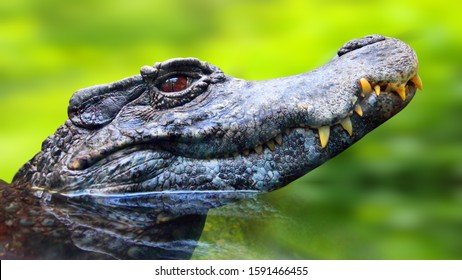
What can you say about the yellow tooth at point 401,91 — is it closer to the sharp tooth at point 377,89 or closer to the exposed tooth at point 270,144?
the sharp tooth at point 377,89

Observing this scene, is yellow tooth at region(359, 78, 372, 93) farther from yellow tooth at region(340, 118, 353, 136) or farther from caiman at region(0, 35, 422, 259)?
yellow tooth at region(340, 118, 353, 136)

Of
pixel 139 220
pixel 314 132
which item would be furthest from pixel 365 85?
pixel 139 220

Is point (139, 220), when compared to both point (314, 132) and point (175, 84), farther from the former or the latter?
point (314, 132)

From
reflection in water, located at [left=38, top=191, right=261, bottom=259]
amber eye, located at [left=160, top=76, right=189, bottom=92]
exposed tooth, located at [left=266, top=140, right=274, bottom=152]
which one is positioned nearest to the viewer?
reflection in water, located at [left=38, top=191, right=261, bottom=259]

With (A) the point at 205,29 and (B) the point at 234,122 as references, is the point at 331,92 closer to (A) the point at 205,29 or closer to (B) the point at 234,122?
(B) the point at 234,122

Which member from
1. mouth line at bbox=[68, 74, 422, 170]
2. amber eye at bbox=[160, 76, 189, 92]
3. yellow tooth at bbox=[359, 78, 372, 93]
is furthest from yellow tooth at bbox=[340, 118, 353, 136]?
amber eye at bbox=[160, 76, 189, 92]

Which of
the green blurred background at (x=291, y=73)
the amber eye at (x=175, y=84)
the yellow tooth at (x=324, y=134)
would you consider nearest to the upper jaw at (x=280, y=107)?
the yellow tooth at (x=324, y=134)

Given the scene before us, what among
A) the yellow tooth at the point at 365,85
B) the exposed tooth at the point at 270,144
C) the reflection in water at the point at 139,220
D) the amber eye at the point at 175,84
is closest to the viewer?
the reflection in water at the point at 139,220
